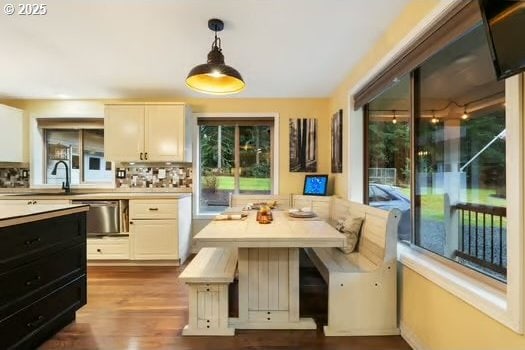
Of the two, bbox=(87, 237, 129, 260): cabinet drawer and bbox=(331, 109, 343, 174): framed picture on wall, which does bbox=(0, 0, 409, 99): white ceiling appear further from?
bbox=(87, 237, 129, 260): cabinet drawer

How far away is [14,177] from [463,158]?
18.0 feet

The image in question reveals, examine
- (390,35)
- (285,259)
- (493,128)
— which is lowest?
(285,259)

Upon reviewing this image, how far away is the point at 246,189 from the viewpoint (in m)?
4.41

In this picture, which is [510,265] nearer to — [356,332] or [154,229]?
[356,332]

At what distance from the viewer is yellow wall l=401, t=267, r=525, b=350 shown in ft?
4.16

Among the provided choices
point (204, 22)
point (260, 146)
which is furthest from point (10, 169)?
point (204, 22)

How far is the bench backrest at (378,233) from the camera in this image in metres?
2.08

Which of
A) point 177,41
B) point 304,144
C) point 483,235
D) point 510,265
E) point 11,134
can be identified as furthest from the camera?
point 304,144

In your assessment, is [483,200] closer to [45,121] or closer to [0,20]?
[0,20]

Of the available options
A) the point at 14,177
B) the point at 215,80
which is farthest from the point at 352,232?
the point at 14,177

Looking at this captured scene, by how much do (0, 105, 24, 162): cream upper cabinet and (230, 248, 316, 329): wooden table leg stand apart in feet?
12.7

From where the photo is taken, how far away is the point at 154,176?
428 centimetres

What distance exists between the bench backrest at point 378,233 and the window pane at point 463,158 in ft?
0.77

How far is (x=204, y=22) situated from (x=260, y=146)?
238 centimetres
